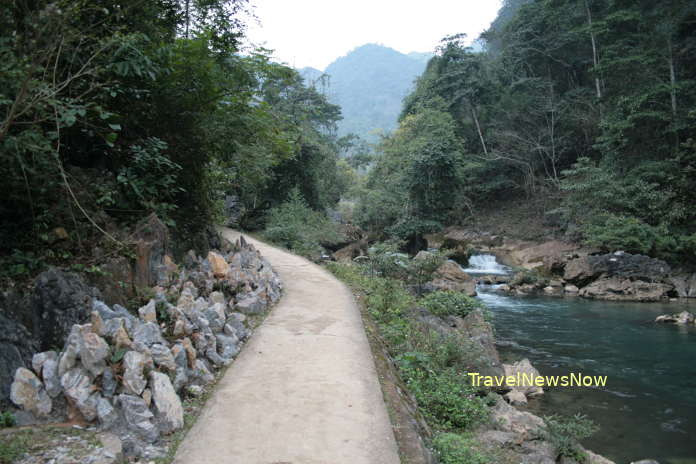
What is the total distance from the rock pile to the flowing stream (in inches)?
205

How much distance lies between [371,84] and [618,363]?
514ft

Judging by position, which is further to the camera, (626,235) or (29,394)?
(626,235)

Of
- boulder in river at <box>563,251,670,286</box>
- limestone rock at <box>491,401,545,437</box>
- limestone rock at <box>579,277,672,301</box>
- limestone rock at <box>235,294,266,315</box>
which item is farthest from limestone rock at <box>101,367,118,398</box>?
boulder in river at <box>563,251,670,286</box>

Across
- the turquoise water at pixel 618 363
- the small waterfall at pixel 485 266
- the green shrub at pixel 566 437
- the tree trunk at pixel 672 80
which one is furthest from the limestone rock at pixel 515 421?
the tree trunk at pixel 672 80

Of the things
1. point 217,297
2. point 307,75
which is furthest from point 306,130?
point 307,75

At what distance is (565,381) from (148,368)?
286 inches

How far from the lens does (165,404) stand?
3.47 meters

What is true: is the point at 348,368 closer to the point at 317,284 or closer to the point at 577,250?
the point at 317,284

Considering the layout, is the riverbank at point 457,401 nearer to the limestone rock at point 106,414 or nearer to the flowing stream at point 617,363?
the flowing stream at point 617,363

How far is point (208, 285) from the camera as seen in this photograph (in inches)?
237

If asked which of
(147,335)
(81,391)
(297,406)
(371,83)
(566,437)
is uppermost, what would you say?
(371,83)

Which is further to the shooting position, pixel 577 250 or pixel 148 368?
pixel 577 250

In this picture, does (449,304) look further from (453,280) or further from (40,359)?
(40,359)

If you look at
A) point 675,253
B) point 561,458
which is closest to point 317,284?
point 561,458
